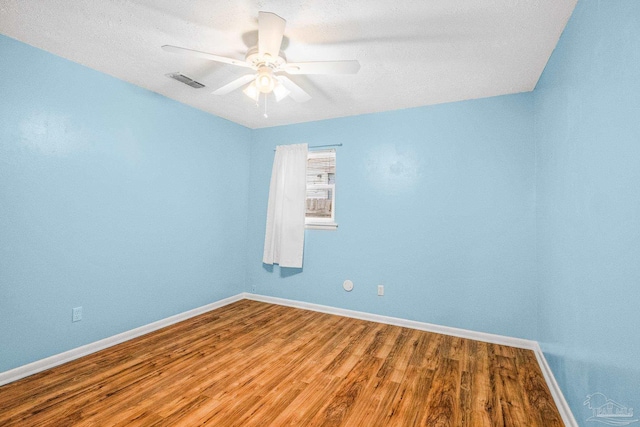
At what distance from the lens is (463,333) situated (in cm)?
315

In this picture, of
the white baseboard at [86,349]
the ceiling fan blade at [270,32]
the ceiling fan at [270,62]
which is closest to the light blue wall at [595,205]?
the ceiling fan at [270,62]

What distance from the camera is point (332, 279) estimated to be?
3871 millimetres

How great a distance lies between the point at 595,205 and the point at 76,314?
12.3 ft

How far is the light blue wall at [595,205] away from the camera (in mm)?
1148

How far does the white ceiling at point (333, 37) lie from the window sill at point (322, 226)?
64.9 inches

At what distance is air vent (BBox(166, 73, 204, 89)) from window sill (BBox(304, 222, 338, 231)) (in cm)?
208

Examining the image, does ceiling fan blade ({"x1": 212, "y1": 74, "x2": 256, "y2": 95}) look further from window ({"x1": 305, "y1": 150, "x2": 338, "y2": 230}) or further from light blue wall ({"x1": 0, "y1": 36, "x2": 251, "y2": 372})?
window ({"x1": 305, "y1": 150, "x2": 338, "y2": 230})

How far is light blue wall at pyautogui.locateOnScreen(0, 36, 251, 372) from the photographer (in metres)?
2.21

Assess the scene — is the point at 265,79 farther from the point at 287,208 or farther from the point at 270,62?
the point at 287,208

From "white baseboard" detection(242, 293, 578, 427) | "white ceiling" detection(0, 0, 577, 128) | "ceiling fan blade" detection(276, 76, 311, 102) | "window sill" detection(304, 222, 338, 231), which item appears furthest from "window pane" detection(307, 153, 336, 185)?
"white baseboard" detection(242, 293, 578, 427)

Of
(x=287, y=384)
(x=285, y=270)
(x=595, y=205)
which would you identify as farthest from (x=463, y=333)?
(x=285, y=270)

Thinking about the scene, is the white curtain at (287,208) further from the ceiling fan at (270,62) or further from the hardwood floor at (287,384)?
the ceiling fan at (270,62)

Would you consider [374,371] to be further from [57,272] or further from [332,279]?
[57,272]

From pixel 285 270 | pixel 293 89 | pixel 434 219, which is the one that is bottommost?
pixel 285 270
